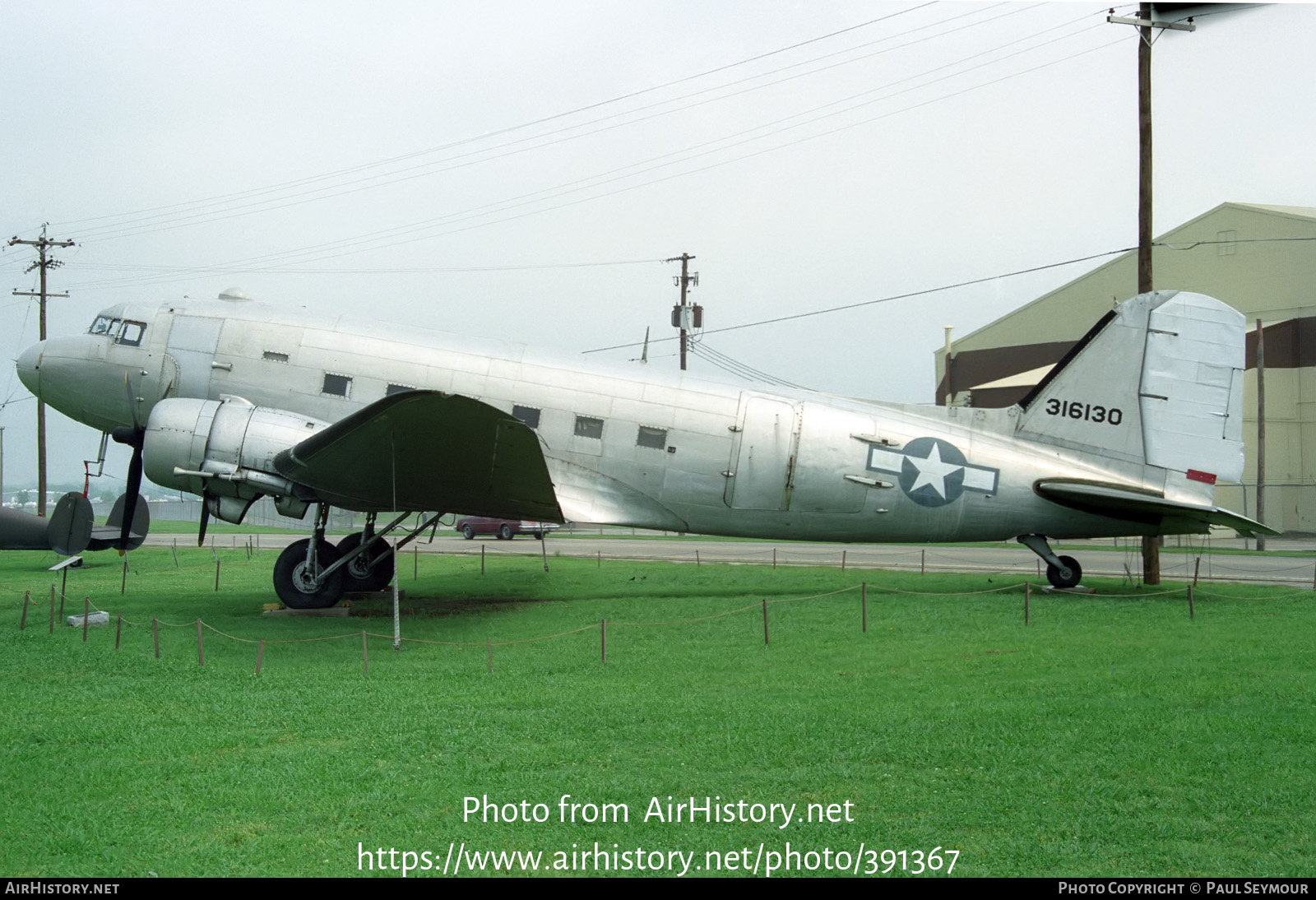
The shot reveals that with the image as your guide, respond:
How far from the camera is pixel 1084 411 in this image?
50.6 ft

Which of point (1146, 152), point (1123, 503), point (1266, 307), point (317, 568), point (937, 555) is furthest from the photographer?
point (1266, 307)

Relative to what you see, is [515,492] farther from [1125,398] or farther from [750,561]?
[750,561]

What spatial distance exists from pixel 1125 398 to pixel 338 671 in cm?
1190

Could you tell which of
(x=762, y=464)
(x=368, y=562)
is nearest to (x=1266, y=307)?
(x=762, y=464)

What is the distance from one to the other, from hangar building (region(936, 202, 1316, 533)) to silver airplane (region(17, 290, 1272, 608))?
20.7 meters

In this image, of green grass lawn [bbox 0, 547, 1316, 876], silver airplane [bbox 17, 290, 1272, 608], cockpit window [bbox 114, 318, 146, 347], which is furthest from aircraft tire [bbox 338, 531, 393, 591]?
cockpit window [bbox 114, 318, 146, 347]

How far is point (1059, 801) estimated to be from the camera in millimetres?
6434

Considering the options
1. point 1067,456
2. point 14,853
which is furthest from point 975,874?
point 1067,456

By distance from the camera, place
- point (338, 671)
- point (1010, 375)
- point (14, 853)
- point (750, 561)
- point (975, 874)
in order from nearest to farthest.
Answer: point (975, 874), point (14, 853), point (338, 671), point (750, 561), point (1010, 375)

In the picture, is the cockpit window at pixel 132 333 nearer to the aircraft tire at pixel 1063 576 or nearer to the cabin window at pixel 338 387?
the cabin window at pixel 338 387

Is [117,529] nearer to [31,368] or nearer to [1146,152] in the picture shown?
[31,368]

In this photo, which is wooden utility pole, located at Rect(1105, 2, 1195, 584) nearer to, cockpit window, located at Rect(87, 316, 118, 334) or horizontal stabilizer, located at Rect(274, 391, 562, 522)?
horizontal stabilizer, located at Rect(274, 391, 562, 522)

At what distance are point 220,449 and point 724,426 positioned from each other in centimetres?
711

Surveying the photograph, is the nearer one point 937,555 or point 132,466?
point 132,466
